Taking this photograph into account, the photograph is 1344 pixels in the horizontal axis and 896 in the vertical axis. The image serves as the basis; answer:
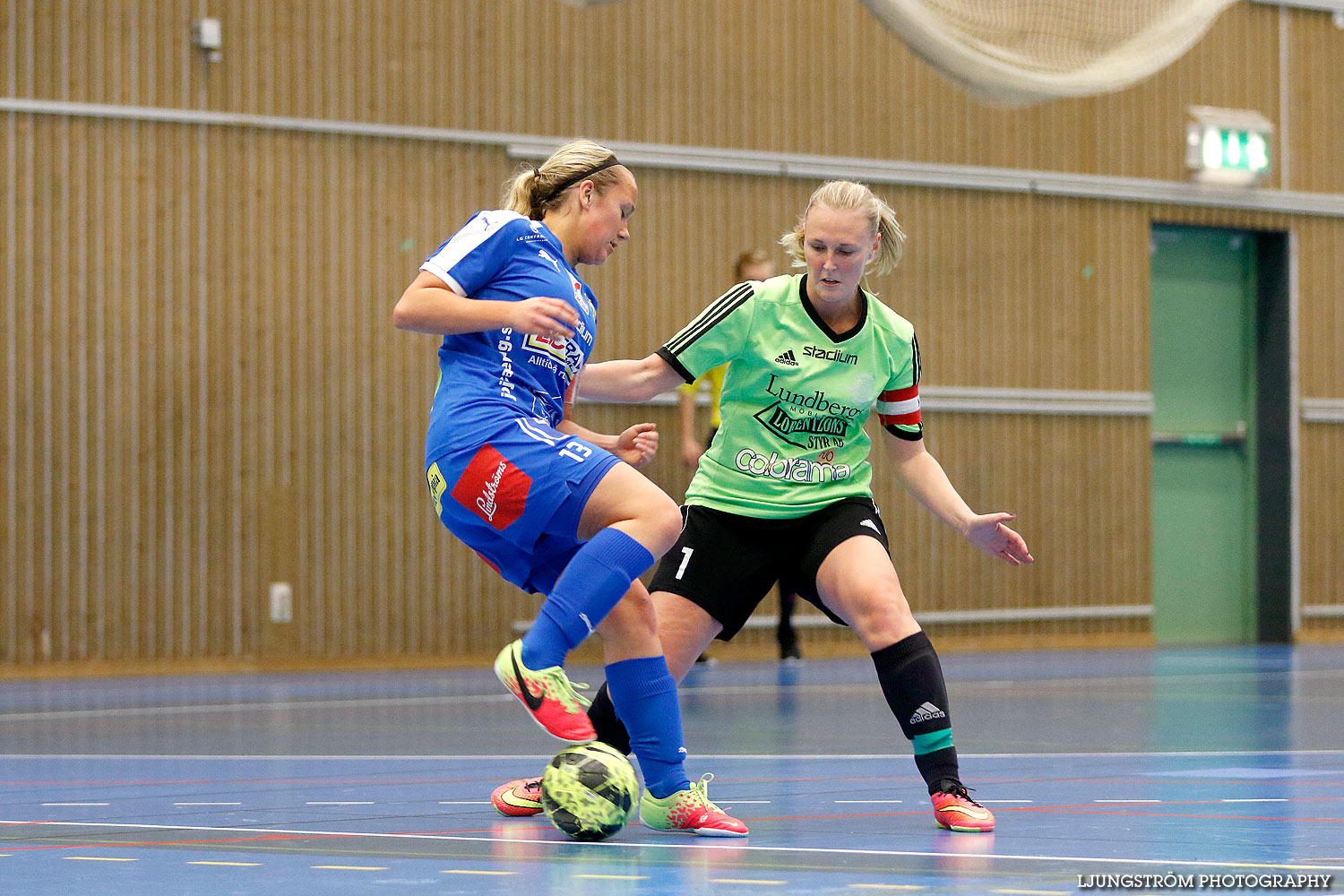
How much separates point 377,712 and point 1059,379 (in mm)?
7447

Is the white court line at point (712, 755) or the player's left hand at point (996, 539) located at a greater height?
the player's left hand at point (996, 539)

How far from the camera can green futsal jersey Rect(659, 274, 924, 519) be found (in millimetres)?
3980

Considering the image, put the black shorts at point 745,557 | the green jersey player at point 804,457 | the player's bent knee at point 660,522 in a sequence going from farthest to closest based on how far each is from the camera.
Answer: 1. the black shorts at point 745,557
2. the green jersey player at point 804,457
3. the player's bent knee at point 660,522

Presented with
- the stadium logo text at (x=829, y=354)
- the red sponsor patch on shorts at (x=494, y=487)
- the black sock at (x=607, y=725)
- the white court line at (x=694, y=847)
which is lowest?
the white court line at (x=694, y=847)

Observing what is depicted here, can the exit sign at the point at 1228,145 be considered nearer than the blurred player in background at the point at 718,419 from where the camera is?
No

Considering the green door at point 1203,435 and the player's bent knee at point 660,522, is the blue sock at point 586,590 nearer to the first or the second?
the player's bent knee at point 660,522

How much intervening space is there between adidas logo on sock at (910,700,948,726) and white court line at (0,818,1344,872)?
Result: 1.98 ft

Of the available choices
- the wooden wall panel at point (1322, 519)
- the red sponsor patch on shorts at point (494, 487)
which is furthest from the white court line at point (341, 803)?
the wooden wall panel at point (1322, 519)

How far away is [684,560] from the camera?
13.0 ft

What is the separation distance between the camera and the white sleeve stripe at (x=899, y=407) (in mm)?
4180

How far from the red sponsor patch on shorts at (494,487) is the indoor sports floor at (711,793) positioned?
2.07 ft

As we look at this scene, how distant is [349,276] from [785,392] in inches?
283

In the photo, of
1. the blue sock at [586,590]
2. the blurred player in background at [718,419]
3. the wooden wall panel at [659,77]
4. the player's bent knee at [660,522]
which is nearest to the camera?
the blue sock at [586,590]

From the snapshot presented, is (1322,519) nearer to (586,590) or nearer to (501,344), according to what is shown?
(501,344)
